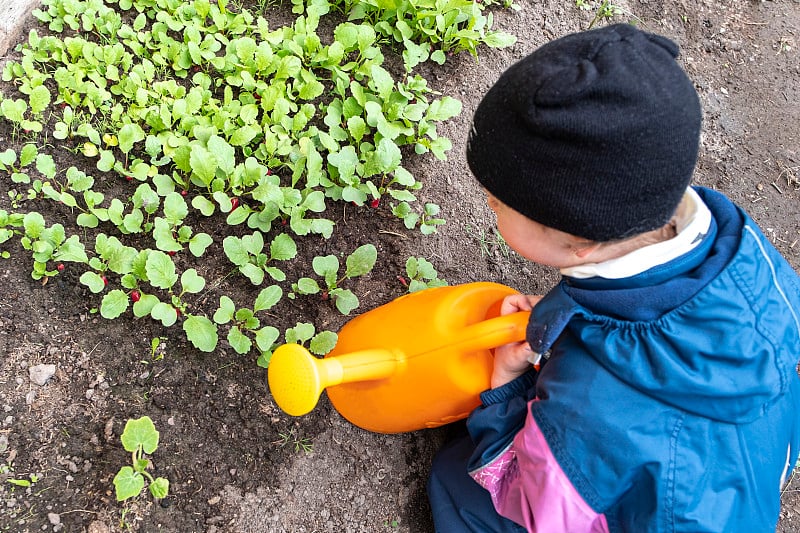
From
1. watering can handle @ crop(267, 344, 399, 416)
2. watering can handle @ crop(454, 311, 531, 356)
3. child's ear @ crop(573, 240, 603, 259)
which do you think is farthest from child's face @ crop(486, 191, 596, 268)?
watering can handle @ crop(267, 344, 399, 416)

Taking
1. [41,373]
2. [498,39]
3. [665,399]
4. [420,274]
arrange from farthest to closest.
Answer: [498,39] < [420,274] < [41,373] < [665,399]

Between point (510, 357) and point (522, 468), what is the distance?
227mm

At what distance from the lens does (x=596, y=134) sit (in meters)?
0.94

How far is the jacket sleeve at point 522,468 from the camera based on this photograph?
1109 mm

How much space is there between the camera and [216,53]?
77.4 inches

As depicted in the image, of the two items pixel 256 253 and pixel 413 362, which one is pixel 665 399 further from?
pixel 256 253

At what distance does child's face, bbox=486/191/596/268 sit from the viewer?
1107mm

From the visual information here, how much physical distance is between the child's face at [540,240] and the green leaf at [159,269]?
30.4 inches

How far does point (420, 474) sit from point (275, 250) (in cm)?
65

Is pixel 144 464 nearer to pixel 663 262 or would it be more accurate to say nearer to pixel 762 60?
pixel 663 262

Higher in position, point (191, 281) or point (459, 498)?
point (191, 281)

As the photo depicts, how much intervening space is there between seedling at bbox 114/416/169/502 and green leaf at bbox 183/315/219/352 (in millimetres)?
212

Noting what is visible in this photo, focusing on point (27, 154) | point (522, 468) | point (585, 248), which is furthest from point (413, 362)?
point (27, 154)

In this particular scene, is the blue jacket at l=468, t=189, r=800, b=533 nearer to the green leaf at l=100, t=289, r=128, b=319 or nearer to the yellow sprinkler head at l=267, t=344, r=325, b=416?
the yellow sprinkler head at l=267, t=344, r=325, b=416
